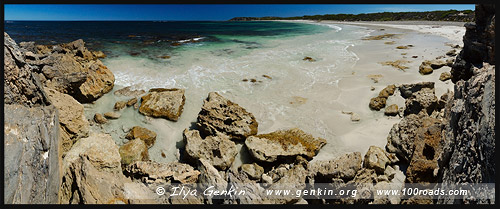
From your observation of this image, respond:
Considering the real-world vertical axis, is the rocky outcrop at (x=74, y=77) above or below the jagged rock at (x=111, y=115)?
above

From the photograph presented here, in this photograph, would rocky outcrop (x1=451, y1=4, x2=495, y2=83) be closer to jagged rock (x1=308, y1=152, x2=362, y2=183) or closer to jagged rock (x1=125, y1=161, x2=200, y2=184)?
jagged rock (x1=308, y1=152, x2=362, y2=183)

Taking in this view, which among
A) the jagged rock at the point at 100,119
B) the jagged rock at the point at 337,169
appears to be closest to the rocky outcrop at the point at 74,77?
the jagged rock at the point at 100,119

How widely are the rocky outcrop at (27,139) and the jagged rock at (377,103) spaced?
892 centimetres

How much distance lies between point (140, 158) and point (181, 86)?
5.84 metres

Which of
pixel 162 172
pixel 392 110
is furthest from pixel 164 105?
pixel 392 110

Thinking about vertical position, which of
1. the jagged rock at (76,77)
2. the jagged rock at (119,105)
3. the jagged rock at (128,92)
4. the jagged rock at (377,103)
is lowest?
the jagged rock at (377,103)

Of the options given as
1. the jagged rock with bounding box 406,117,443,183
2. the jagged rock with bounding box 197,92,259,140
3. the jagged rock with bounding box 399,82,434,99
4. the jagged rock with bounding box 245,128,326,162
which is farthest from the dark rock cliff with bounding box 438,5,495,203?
the jagged rock with bounding box 197,92,259,140

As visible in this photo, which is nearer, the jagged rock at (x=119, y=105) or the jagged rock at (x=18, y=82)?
the jagged rock at (x=18, y=82)

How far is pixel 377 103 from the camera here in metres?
8.02

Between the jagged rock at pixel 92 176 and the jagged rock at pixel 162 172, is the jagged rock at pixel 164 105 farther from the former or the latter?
the jagged rock at pixel 162 172

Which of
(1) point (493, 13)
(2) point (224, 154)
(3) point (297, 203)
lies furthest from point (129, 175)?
(1) point (493, 13)

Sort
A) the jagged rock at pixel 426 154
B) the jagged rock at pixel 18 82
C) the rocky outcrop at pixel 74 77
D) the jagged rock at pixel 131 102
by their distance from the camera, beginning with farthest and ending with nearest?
the jagged rock at pixel 131 102 < the rocky outcrop at pixel 74 77 < the jagged rock at pixel 426 154 < the jagged rock at pixel 18 82

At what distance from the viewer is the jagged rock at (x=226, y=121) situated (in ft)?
21.9

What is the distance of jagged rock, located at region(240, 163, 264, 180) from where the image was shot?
204 inches
